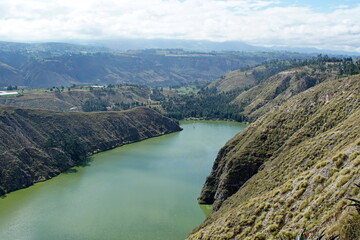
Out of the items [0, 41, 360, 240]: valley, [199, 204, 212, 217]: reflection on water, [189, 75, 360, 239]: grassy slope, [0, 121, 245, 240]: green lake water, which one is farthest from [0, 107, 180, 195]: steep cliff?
[189, 75, 360, 239]: grassy slope

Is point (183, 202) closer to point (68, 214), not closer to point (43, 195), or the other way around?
point (68, 214)

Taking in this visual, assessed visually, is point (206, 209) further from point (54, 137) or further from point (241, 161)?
point (54, 137)

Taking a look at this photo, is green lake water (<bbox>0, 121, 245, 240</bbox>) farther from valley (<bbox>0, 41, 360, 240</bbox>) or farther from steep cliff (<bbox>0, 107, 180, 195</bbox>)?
steep cliff (<bbox>0, 107, 180, 195</bbox>)

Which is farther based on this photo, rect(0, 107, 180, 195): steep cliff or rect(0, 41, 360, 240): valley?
rect(0, 107, 180, 195): steep cliff

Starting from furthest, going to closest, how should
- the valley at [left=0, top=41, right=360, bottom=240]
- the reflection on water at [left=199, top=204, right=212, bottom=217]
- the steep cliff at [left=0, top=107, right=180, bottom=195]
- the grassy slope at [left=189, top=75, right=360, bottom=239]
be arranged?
the steep cliff at [left=0, top=107, right=180, bottom=195], the reflection on water at [left=199, top=204, right=212, bottom=217], the valley at [left=0, top=41, right=360, bottom=240], the grassy slope at [left=189, top=75, right=360, bottom=239]

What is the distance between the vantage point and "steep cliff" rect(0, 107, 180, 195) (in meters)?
94.1

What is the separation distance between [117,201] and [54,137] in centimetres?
5368

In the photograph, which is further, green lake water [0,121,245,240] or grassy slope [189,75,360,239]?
green lake water [0,121,245,240]

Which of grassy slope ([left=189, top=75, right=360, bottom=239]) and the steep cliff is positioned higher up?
grassy slope ([left=189, top=75, right=360, bottom=239])

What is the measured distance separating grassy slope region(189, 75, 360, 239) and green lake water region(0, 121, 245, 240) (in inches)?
325

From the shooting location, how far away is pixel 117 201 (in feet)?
250

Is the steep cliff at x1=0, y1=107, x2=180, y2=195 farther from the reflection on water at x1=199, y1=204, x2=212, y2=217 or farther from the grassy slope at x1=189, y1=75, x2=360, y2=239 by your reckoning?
the grassy slope at x1=189, y1=75, x2=360, y2=239

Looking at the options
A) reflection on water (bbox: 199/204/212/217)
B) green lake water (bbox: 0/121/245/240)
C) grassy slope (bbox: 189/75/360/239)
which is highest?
grassy slope (bbox: 189/75/360/239)

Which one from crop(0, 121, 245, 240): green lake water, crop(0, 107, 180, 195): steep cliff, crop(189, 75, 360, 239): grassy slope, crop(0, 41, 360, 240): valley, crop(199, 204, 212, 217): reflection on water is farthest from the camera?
crop(0, 107, 180, 195): steep cliff
